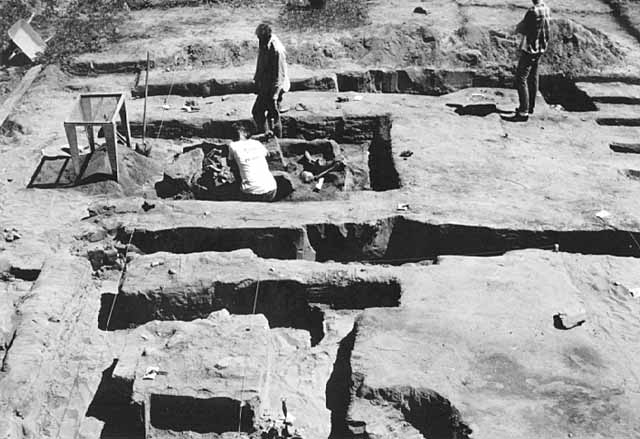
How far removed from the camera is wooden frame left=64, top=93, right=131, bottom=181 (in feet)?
28.1

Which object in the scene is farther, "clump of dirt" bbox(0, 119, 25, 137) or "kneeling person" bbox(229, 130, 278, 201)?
"clump of dirt" bbox(0, 119, 25, 137)

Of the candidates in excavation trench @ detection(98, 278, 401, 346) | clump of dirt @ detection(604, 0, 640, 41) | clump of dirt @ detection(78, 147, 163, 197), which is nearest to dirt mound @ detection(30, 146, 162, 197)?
clump of dirt @ detection(78, 147, 163, 197)

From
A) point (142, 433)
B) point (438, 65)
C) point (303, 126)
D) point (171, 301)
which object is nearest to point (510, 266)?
point (171, 301)

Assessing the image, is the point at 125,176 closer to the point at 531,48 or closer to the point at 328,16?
the point at 531,48

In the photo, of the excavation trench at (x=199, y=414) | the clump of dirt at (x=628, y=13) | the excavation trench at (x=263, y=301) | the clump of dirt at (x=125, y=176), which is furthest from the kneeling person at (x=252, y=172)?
the clump of dirt at (x=628, y=13)

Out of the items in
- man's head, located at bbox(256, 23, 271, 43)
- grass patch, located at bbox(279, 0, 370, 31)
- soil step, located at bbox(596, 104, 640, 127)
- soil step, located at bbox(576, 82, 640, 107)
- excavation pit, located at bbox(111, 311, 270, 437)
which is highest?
man's head, located at bbox(256, 23, 271, 43)

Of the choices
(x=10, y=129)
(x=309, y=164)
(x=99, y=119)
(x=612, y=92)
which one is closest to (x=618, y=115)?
(x=612, y=92)

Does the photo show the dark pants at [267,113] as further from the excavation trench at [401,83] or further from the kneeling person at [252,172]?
the excavation trench at [401,83]

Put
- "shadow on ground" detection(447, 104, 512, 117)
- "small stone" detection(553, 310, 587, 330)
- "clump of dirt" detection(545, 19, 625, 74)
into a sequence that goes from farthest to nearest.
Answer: "clump of dirt" detection(545, 19, 625, 74)
"shadow on ground" detection(447, 104, 512, 117)
"small stone" detection(553, 310, 587, 330)

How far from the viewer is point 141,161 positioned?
370 inches

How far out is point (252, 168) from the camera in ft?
27.9

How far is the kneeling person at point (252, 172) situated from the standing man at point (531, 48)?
4.05 m

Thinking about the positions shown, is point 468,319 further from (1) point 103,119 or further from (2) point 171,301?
(1) point 103,119

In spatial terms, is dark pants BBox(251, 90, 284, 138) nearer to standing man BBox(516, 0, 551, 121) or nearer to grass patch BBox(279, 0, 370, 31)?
standing man BBox(516, 0, 551, 121)
